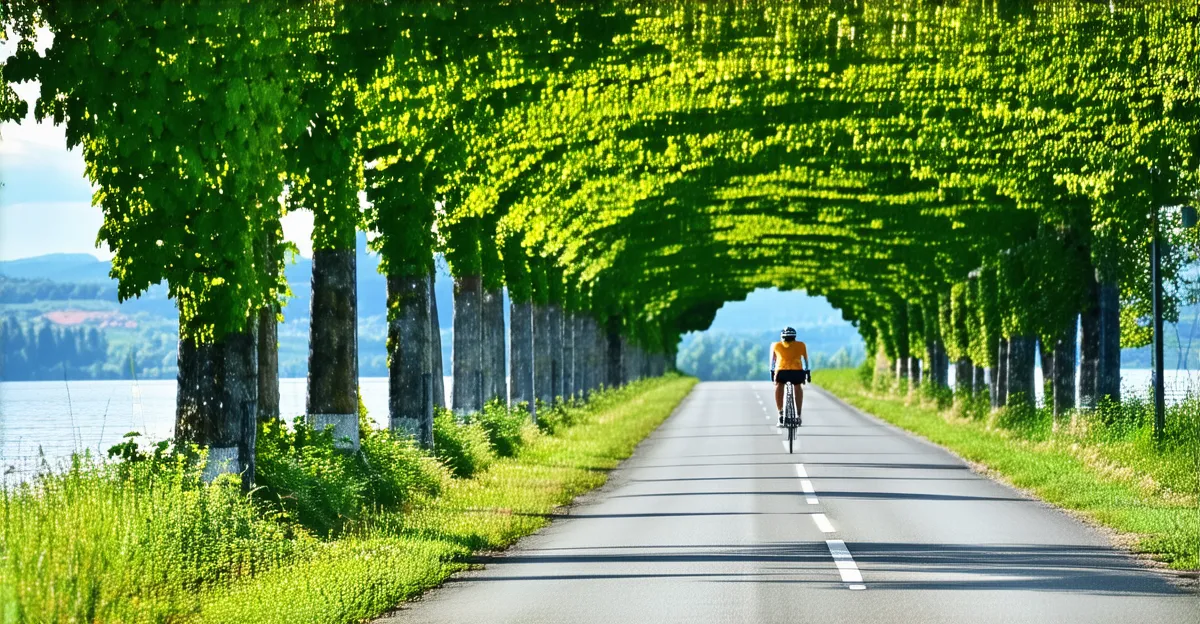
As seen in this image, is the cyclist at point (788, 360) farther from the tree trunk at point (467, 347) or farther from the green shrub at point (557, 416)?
the green shrub at point (557, 416)

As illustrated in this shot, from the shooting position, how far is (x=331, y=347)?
60.1 feet

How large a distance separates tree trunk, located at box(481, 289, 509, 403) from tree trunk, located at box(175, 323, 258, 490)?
17.6 meters

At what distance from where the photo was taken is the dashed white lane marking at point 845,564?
1142 cm

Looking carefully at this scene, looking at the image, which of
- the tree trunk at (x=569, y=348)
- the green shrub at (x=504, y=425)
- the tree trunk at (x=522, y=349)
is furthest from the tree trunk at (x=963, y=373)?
the green shrub at (x=504, y=425)

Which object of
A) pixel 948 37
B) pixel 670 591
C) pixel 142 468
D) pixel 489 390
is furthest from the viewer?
pixel 489 390

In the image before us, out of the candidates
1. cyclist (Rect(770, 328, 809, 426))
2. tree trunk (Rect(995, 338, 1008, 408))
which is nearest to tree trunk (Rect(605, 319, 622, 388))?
tree trunk (Rect(995, 338, 1008, 408))

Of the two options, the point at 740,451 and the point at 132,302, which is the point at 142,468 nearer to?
the point at 132,302

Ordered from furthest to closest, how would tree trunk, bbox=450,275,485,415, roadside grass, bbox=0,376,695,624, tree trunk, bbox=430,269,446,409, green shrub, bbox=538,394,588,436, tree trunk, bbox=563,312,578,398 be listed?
tree trunk, bbox=563,312,578,398 → green shrub, bbox=538,394,588,436 → tree trunk, bbox=450,275,485,415 → tree trunk, bbox=430,269,446,409 → roadside grass, bbox=0,376,695,624

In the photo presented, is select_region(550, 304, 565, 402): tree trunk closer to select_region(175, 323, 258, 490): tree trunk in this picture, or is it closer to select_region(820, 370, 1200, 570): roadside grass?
select_region(820, 370, 1200, 570): roadside grass

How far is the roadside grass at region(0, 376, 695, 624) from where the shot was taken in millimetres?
8914

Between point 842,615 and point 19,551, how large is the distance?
525 centimetres

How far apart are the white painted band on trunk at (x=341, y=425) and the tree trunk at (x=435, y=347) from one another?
3.99 m

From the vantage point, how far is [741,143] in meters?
25.2

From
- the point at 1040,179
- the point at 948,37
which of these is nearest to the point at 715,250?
the point at 1040,179
